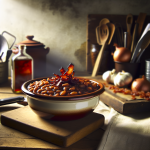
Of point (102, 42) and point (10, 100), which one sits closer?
point (10, 100)

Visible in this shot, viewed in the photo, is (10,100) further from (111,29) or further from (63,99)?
(111,29)

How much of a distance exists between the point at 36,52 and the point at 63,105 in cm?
82

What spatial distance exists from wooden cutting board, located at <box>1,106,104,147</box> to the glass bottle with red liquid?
1.35 ft

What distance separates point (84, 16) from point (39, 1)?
0.39 meters

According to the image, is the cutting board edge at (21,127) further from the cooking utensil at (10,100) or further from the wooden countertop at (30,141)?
the cooking utensil at (10,100)

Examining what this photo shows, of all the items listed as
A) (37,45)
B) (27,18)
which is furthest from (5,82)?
(27,18)

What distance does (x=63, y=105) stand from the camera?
2.16 ft

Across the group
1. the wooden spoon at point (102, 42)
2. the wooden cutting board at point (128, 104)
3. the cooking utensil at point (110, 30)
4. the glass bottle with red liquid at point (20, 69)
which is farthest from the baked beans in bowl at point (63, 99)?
the cooking utensil at point (110, 30)

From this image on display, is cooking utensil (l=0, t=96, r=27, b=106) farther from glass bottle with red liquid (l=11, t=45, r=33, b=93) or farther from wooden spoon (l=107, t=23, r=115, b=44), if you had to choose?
wooden spoon (l=107, t=23, r=115, b=44)

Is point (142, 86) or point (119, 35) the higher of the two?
point (119, 35)

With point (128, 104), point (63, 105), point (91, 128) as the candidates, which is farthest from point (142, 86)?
point (63, 105)

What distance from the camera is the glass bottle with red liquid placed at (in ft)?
3.84

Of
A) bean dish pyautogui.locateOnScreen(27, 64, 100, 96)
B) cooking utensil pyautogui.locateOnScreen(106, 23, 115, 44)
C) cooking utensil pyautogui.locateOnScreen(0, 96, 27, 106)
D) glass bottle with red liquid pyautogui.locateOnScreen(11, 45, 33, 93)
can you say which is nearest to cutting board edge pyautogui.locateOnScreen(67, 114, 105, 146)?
bean dish pyautogui.locateOnScreen(27, 64, 100, 96)

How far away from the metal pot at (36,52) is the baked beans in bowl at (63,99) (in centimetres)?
68
